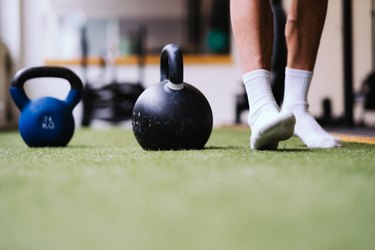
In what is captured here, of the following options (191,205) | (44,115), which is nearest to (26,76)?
(44,115)

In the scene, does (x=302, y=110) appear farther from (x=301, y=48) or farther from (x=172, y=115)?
(x=172, y=115)

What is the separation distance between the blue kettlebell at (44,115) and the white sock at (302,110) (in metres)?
0.83

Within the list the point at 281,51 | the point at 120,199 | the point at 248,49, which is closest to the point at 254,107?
the point at 248,49

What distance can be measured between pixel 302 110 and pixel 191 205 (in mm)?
1124

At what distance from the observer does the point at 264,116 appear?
60.8 inches

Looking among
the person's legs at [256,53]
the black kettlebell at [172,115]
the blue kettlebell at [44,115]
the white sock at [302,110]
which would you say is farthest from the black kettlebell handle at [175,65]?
the blue kettlebell at [44,115]

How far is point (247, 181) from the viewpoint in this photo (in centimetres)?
98

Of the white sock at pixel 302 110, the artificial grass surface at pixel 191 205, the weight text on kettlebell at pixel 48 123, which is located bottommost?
the weight text on kettlebell at pixel 48 123

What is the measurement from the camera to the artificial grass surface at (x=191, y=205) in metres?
0.61

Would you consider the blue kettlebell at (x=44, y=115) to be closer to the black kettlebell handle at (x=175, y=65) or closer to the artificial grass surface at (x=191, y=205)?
the black kettlebell handle at (x=175, y=65)

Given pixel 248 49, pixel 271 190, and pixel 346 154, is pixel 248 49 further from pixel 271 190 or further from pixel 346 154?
pixel 271 190

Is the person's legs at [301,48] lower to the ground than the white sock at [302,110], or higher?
higher

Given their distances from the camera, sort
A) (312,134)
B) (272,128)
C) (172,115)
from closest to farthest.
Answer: (272,128), (172,115), (312,134)

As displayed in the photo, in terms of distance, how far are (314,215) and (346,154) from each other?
0.79 metres
